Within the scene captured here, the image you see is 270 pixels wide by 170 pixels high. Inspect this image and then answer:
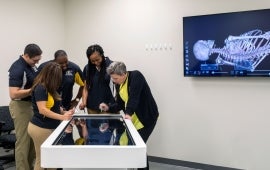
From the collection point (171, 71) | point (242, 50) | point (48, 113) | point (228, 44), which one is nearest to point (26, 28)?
point (171, 71)

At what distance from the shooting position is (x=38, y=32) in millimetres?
5133

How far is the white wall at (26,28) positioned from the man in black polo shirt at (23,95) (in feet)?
3.36

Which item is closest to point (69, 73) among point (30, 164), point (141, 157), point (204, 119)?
point (30, 164)

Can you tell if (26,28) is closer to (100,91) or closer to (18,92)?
(18,92)

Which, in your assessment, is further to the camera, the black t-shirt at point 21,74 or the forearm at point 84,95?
the forearm at point 84,95

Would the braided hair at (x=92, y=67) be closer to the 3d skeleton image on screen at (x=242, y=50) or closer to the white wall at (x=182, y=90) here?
the white wall at (x=182, y=90)

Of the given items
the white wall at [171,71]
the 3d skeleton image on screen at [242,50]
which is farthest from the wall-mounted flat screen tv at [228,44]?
the white wall at [171,71]

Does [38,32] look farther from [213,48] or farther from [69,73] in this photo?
[213,48]

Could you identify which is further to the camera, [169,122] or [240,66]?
[169,122]

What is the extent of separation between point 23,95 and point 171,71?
6.27 feet

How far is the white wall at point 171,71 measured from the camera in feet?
12.9

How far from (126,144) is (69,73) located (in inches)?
88.1

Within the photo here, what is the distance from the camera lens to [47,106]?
121 inches

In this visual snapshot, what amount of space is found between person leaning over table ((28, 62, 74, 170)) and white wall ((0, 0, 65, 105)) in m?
1.81
